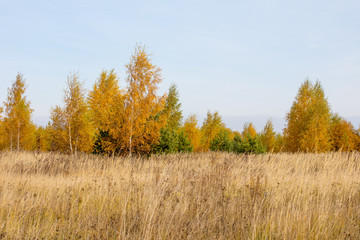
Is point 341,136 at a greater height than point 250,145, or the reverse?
point 341,136

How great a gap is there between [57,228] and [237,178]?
3976mm

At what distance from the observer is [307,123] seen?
97.3 ft

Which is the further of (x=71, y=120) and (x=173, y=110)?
(x=173, y=110)

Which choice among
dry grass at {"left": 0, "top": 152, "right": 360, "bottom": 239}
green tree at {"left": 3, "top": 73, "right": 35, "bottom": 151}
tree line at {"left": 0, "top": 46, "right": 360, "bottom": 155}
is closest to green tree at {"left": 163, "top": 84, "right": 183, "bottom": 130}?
tree line at {"left": 0, "top": 46, "right": 360, "bottom": 155}

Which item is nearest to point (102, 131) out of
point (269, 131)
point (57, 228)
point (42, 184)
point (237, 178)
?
point (42, 184)

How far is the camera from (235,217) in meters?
4.37

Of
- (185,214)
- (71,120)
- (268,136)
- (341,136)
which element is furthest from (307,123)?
(185,214)

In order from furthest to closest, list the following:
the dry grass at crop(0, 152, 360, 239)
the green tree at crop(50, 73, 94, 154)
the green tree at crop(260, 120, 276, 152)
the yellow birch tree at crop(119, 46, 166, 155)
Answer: the green tree at crop(260, 120, 276, 152) → the green tree at crop(50, 73, 94, 154) → the yellow birch tree at crop(119, 46, 166, 155) → the dry grass at crop(0, 152, 360, 239)

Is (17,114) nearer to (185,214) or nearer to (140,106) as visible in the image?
(140,106)

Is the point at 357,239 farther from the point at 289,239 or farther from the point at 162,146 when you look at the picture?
the point at 162,146

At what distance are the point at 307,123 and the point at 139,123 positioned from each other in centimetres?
1960

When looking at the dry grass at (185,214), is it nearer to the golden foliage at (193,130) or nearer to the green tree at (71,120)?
the green tree at (71,120)

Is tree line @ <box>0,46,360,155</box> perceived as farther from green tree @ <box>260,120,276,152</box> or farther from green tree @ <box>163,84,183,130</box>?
green tree @ <box>260,120,276,152</box>

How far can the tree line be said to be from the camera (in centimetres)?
1745
